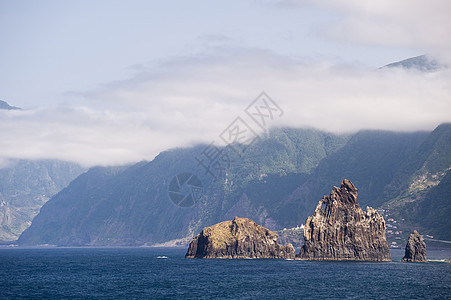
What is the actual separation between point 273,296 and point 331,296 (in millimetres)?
13977

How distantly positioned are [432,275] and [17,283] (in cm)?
12524

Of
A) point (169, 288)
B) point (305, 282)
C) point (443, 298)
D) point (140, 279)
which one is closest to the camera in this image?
point (443, 298)

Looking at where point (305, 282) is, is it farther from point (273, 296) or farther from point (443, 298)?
point (443, 298)

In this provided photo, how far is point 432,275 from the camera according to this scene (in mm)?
198250

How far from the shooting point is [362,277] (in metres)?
194

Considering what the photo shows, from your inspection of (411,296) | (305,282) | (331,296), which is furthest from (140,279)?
(411,296)

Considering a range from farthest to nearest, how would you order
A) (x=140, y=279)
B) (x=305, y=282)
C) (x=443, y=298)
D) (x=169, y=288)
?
(x=140, y=279)
(x=305, y=282)
(x=169, y=288)
(x=443, y=298)

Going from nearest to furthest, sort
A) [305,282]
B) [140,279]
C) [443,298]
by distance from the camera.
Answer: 1. [443,298]
2. [305,282]
3. [140,279]

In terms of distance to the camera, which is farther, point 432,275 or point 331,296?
point 432,275

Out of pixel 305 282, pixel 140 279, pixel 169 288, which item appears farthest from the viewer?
pixel 140 279

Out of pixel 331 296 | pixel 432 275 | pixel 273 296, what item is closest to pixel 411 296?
pixel 331 296

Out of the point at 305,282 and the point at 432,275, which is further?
the point at 432,275

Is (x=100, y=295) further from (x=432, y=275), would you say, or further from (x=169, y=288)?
(x=432, y=275)

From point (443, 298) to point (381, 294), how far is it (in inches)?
592
